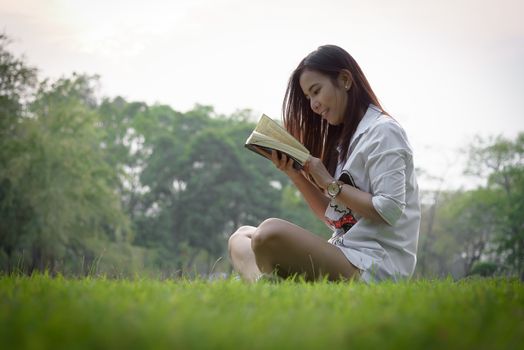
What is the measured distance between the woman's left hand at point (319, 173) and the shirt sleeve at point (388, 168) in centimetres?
26

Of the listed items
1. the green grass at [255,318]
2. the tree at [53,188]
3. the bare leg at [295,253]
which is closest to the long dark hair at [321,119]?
the bare leg at [295,253]

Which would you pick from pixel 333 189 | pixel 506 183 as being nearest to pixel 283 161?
pixel 333 189

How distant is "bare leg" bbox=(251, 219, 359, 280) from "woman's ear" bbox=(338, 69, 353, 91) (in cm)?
113

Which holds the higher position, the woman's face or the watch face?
the woman's face

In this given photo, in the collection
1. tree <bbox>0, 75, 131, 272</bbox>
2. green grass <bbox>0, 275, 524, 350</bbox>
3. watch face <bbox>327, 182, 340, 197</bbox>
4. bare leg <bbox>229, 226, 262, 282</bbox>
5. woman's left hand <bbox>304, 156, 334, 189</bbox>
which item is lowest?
tree <bbox>0, 75, 131, 272</bbox>

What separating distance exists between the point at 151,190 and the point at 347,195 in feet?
121

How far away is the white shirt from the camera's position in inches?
146

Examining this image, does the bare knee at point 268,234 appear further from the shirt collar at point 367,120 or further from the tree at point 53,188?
the tree at point 53,188

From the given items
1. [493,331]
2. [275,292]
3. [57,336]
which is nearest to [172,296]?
[275,292]

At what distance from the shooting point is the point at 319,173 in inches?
155

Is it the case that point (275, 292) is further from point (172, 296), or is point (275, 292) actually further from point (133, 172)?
point (133, 172)

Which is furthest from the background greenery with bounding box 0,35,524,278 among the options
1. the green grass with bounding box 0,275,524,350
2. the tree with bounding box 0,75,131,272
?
the green grass with bounding box 0,275,524,350

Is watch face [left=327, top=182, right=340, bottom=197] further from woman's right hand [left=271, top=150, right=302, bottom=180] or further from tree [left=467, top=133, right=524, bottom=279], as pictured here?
tree [left=467, top=133, right=524, bottom=279]

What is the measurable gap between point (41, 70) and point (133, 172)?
15855 millimetres
